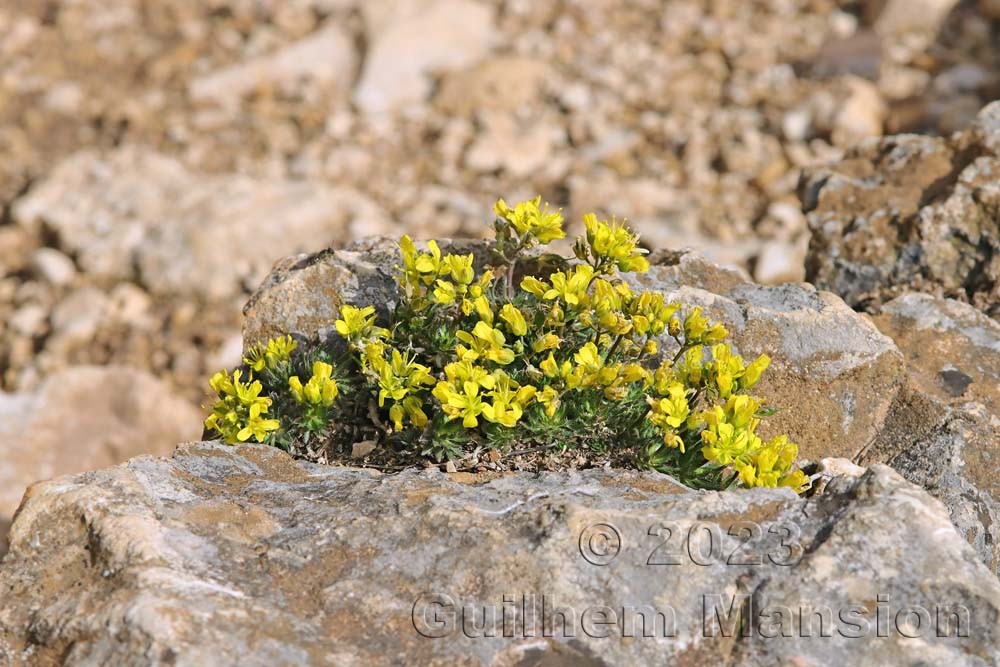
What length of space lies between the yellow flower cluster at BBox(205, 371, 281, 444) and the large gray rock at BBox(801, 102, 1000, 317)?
8.80ft

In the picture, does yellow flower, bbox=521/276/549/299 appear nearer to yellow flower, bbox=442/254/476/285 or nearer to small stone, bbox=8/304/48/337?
yellow flower, bbox=442/254/476/285

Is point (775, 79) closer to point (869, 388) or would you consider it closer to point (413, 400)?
point (869, 388)

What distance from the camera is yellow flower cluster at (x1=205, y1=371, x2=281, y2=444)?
350 centimetres

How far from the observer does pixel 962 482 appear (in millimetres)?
3664

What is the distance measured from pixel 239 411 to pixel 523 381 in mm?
960

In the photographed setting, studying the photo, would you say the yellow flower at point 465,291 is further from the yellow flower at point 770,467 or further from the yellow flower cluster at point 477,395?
the yellow flower at point 770,467

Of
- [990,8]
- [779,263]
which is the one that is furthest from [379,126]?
[990,8]

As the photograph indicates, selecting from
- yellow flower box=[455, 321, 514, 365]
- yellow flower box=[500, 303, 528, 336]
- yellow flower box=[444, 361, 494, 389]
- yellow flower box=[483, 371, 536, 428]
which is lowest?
yellow flower box=[483, 371, 536, 428]

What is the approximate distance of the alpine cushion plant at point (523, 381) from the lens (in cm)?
330

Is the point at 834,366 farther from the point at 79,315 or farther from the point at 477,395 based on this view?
the point at 79,315

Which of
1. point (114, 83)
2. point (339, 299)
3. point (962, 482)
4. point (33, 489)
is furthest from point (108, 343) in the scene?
point (962, 482)

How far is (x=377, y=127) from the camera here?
32.2ft

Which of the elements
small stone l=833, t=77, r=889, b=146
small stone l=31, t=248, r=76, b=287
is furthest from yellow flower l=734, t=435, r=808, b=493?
small stone l=31, t=248, r=76, b=287
